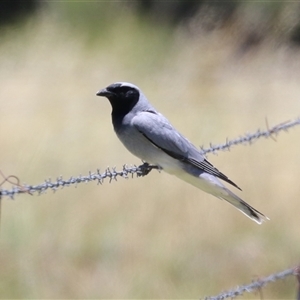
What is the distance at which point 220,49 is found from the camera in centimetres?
1315

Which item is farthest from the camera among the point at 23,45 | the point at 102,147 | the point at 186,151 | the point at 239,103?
the point at 23,45

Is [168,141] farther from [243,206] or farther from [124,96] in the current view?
[243,206]

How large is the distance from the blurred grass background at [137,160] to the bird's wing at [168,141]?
1.95m

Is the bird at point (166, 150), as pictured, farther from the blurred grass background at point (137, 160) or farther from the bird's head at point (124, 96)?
the blurred grass background at point (137, 160)

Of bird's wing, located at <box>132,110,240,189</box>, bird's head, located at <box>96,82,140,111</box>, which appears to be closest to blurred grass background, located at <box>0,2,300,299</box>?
bird's wing, located at <box>132,110,240,189</box>

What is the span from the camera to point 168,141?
479cm

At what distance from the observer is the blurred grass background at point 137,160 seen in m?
6.58

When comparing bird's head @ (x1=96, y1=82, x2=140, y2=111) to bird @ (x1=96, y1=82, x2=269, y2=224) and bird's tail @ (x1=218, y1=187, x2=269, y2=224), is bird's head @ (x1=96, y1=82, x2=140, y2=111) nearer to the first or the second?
bird @ (x1=96, y1=82, x2=269, y2=224)

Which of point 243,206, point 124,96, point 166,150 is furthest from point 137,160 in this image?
point 243,206

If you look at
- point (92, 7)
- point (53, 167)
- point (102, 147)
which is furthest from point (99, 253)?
point (92, 7)

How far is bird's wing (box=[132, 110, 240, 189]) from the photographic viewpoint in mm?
4766

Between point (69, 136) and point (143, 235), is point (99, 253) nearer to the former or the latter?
point (143, 235)

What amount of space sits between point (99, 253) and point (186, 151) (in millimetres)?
2410

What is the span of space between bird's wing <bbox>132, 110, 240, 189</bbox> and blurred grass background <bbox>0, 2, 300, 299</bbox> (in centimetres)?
195
